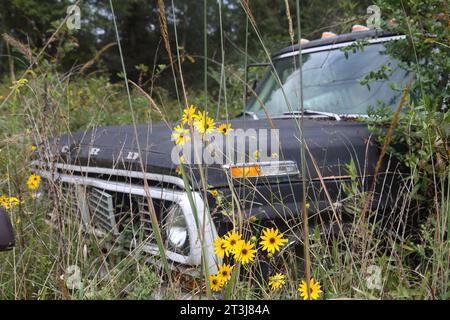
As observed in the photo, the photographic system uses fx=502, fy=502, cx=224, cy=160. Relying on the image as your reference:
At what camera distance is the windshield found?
3006mm

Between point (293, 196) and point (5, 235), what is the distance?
4.16 ft

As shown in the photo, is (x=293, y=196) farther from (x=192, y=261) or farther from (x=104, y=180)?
(x=104, y=180)

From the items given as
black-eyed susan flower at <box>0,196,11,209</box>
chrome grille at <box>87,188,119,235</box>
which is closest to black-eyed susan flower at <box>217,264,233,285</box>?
chrome grille at <box>87,188,119,235</box>

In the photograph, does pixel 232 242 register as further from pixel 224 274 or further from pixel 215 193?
pixel 215 193

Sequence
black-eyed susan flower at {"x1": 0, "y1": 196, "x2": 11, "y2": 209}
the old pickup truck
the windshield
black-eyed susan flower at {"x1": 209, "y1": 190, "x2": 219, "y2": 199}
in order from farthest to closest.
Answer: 1. the windshield
2. black-eyed susan flower at {"x1": 0, "y1": 196, "x2": 11, "y2": 209}
3. the old pickup truck
4. black-eyed susan flower at {"x1": 209, "y1": 190, "x2": 219, "y2": 199}

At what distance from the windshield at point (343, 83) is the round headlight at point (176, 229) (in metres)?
1.02

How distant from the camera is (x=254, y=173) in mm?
2260

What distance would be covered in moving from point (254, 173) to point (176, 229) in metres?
0.43

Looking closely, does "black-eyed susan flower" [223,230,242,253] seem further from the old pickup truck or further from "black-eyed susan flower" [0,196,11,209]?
"black-eyed susan flower" [0,196,11,209]

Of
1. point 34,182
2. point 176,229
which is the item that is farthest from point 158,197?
point 34,182

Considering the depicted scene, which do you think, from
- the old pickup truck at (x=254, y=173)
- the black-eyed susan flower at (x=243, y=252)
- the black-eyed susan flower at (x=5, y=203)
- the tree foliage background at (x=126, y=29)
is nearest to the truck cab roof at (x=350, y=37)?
the old pickup truck at (x=254, y=173)
